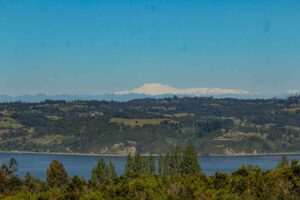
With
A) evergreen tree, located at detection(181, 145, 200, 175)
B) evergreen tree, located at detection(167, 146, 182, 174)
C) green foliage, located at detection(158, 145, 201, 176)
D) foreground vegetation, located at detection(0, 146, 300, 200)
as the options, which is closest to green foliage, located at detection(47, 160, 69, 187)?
foreground vegetation, located at detection(0, 146, 300, 200)


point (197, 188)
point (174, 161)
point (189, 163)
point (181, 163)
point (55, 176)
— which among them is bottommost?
point (55, 176)

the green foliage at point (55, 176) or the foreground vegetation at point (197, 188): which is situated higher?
the foreground vegetation at point (197, 188)

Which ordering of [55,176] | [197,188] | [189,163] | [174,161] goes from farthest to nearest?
1. [174,161]
2. [189,163]
3. [55,176]
4. [197,188]

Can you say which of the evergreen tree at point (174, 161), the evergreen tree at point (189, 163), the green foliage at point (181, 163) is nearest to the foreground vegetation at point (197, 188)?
the evergreen tree at point (189, 163)

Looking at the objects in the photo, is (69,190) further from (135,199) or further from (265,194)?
(265,194)

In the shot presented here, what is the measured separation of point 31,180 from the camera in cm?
15150

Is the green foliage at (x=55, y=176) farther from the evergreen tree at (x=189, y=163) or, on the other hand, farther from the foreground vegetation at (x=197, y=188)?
the evergreen tree at (x=189, y=163)

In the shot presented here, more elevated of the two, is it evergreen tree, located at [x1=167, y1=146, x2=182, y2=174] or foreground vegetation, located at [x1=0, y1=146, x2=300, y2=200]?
foreground vegetation, located at [x1=0, y1=146, x2=300, y2=200]

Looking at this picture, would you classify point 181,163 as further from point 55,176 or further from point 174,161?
point 55,176

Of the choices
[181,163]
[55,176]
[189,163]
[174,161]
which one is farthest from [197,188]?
[174,161]

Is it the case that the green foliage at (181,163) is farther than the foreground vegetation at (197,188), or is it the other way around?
the green foliage at (181,163)

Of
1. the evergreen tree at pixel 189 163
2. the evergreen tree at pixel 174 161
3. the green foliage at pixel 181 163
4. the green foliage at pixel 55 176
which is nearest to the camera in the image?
the green foliage at pixel 55 176

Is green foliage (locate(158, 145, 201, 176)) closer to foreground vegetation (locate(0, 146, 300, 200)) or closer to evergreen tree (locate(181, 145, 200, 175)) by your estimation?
evergreen tree (locate(181, 145, 200, 175))

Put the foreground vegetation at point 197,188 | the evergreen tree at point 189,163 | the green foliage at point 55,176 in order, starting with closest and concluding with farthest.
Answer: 1. the foreground vegetation at point 197,188
2. the green foliage at point 55,176
3. the evergreen tree at point 189,163
